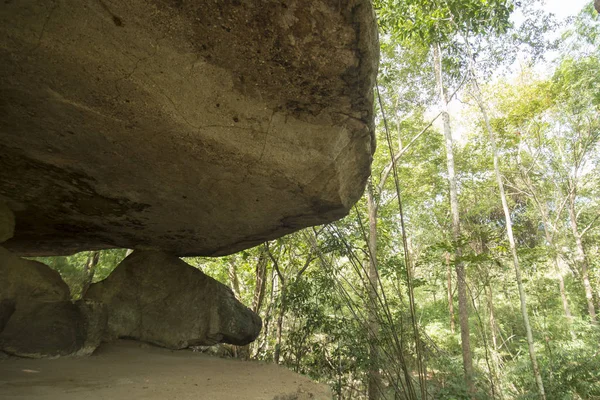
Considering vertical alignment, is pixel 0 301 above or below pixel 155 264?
below

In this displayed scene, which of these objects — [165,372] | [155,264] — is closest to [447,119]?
[155,264]

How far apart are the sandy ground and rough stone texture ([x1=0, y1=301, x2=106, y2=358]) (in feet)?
0.34

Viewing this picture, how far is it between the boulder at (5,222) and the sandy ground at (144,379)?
147cm

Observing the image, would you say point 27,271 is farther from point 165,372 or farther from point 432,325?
point 432,325

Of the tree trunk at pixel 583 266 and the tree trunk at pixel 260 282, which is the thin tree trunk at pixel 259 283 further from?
the tree trunk at pixel 583 266

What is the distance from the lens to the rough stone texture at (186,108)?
76.0 inches

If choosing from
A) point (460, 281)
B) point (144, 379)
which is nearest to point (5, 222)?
point (144, 379)

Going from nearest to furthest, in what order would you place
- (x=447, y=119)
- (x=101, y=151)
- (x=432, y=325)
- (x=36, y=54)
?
(x=36, y=54) < (x=101, y=151) < (x=447, y=119) < (x=432, y=325)

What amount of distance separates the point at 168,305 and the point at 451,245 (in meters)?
4.15

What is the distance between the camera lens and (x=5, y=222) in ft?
11.8

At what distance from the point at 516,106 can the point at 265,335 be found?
411 inches

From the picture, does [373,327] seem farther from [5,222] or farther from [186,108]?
[5,222]

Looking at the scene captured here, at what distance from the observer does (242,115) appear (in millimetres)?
2494

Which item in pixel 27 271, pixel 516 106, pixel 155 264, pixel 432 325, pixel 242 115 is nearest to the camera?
pixel 242 115
